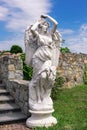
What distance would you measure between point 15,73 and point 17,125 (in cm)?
214

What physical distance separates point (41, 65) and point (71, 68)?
5341 mm

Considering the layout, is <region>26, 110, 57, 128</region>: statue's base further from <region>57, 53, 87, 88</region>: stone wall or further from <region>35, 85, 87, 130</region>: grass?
<region>57, 53, 87, 88</region>: stone wall

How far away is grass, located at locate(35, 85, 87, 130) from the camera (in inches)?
276

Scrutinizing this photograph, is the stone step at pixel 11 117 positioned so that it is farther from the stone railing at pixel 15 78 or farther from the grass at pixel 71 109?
the grass at pixel 71 109

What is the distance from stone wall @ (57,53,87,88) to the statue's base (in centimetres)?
469

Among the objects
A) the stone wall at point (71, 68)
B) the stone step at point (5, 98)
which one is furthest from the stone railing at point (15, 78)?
the stone wall at point (71, 68)

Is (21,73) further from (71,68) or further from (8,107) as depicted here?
(71,68)

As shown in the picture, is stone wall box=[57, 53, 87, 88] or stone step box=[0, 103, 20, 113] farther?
stone wall box=[57, 53, 87, 88]

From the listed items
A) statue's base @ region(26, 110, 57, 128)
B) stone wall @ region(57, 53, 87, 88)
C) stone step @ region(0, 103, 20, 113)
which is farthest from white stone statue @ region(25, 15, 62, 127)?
stone wall @ region(57, 53, 87, 88)

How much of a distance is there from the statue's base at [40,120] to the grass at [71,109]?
16cm

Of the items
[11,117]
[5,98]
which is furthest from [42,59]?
[5,98]

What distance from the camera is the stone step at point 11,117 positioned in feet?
24.1

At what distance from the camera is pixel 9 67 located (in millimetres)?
8984

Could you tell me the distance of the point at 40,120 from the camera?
704cm
